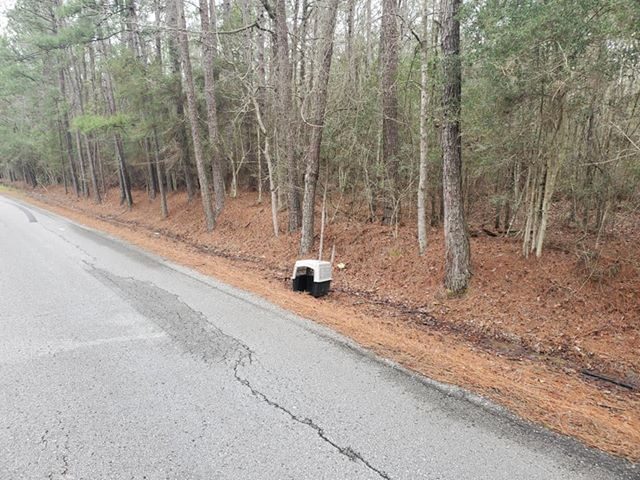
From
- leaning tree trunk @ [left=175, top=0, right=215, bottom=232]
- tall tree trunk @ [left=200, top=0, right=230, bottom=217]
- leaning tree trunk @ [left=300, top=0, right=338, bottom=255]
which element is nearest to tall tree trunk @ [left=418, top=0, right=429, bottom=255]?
leaning tree trunk @ [left=300, top=0, right=338, bottom=255]

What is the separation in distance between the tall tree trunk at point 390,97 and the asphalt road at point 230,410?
4.65 metres

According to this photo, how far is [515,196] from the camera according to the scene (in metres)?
6.95

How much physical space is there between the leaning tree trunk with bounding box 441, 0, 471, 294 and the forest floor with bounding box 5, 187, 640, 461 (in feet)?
1.01

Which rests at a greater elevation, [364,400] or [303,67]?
[303,67]

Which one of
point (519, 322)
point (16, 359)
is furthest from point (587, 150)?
point (16, 359)

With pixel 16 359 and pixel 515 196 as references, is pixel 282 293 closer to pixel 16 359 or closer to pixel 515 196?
pixel 16 359

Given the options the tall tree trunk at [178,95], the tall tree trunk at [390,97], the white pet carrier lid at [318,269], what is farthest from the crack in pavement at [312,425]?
the tall tree trunk at [178,95]

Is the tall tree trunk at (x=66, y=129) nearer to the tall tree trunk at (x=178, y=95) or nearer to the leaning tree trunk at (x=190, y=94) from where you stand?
the tall tree trunk at (x=178, y=95)

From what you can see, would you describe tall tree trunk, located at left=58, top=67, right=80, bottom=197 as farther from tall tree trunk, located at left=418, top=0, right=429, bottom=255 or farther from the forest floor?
tall tree trunk, located at left=418, top=0, right=429, bottom=255

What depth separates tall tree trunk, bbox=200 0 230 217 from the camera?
11.4 m

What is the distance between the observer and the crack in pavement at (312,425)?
2618 millimetres

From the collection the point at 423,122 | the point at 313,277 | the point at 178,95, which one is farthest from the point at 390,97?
the point at 178,95

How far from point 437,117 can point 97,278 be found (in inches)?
270

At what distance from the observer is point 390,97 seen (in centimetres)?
871
